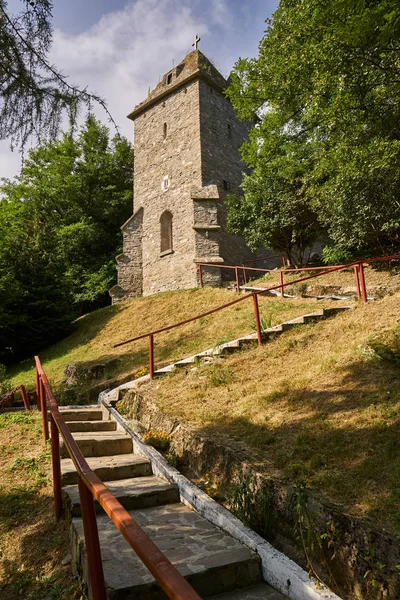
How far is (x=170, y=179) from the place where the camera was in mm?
18203

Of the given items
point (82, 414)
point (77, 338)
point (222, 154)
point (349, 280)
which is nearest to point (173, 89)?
point (222, 154)

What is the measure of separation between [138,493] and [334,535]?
185 cm

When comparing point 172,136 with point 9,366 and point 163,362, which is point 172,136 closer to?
point 9,366

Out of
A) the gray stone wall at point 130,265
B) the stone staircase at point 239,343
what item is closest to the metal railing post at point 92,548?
the stone staircase at point 239,343

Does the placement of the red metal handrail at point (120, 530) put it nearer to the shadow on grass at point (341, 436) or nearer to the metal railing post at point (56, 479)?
the metal railing post at point (56, 479)

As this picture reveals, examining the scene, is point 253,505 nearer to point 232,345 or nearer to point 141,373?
point 232,345

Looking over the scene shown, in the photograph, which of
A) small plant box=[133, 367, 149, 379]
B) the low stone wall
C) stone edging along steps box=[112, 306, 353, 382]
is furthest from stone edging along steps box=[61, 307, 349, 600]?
small plant box=[133, 367, 149, 379]

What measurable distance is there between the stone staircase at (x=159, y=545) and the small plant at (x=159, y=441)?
0.34 m

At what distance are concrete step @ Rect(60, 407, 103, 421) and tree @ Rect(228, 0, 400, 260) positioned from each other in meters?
6.83

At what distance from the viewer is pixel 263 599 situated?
8.17 feet

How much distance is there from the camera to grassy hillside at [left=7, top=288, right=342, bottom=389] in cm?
910

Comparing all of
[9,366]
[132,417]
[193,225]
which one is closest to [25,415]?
[132,417]

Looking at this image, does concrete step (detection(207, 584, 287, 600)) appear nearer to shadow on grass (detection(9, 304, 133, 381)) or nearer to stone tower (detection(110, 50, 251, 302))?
shadow on grass (detection(9, 304, 133, 381))

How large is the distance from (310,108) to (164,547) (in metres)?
8.38
